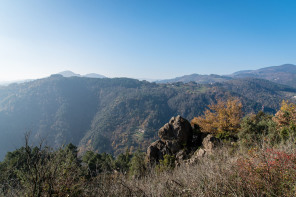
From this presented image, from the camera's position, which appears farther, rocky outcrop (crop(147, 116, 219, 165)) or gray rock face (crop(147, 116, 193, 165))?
gray rock face (crop(147, 116, 193, 165))

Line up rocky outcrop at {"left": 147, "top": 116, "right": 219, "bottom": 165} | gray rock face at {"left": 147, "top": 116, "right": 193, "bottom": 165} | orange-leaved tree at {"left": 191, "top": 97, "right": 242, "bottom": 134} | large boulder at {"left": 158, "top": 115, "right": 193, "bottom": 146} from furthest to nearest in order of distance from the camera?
1. orange-leaved tree at {"left": 191, "top": 97, "right": 242, "bottom": 134}
2. large boulder at {"left": 158, "top": 115, "right": 193, "bottom": 146}
3. gray rock face at {"left": 147, "top": 116, "right": 193, "bottom": 165}
4. rocky outcrop at {"left": 147, "top": 116, "right": 219, "bottom": 165}

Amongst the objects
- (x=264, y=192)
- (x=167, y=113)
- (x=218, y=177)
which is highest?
(x=264, y=192)

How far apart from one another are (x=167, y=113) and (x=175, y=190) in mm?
192204

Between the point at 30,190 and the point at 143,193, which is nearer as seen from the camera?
the point at 30,190

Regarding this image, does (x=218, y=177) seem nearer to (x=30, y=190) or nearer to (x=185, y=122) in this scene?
(x=30, y=190)

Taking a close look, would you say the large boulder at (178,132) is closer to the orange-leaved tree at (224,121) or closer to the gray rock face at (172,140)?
the gray rock face at (172,140)

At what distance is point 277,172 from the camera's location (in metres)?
3.71

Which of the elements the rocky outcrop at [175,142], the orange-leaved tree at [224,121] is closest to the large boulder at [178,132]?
the rocky outcrop at [175,142]

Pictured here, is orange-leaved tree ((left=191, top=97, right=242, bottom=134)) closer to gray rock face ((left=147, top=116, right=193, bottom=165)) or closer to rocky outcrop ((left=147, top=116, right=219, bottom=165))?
rocky outcrop ((left=147, top=116, right=219, bottom=165))

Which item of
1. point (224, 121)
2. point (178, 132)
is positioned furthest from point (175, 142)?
point (224, 121)

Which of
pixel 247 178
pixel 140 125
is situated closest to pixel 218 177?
pixel 247 178

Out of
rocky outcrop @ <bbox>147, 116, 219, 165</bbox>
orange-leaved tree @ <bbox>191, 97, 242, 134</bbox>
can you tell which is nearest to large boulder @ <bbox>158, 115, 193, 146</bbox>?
rocky outcrop @ <bbox>147, 116, 219, 165</bbox>

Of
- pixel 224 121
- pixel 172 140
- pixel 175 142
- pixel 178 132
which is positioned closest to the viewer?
pixel 175 142

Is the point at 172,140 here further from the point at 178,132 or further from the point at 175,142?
the point at 178,132
